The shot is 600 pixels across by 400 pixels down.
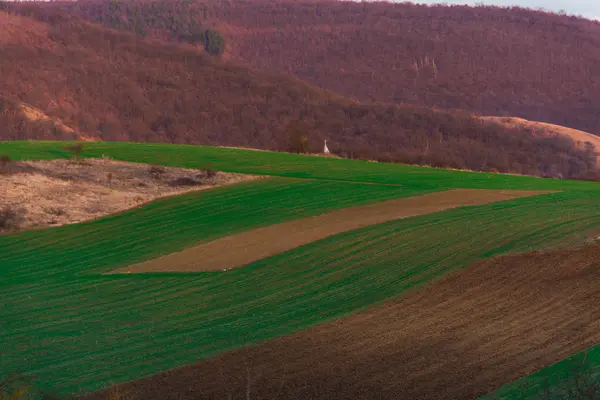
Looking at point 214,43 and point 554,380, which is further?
point 214,43

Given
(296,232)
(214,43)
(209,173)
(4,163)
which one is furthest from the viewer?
(214,43)

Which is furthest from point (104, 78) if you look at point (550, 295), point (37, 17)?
point (550, 295)

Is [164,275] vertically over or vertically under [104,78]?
over

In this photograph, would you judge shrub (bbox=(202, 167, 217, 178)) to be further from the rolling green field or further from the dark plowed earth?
the dark plowed earth

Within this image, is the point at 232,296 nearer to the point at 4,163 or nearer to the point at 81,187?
the point at 81,187

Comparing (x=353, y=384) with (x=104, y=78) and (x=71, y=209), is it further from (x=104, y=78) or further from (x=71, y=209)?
(x=104, y=78)

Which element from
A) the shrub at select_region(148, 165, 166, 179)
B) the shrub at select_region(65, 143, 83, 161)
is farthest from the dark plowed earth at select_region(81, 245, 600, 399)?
the shrub at select_region(65, 143, 83, 161)

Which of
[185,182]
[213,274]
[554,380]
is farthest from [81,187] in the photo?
[554,380]

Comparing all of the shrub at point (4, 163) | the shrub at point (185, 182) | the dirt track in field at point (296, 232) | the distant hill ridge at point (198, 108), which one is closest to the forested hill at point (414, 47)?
the distant hill ridge at point (198, 108)
